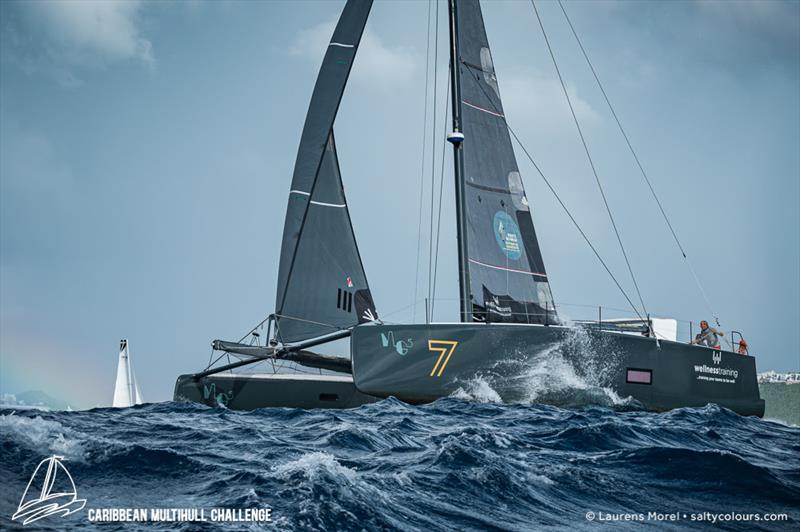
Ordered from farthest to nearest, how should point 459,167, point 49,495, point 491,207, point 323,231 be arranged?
point 323,231 → point 491,207 → point 459,167 → point 49,495

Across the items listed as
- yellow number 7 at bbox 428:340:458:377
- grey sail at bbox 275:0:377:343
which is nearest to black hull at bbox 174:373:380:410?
grey sail at bbox 275:0:377:343

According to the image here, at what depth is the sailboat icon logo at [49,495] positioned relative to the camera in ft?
12.7

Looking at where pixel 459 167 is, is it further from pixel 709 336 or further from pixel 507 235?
pixel 709 336

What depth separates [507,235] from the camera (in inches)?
539

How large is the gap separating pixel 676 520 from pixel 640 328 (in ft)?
30.5

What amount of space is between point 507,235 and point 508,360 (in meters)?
3.24

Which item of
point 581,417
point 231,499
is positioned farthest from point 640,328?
point 231,499

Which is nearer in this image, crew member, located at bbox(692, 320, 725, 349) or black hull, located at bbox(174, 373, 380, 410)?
black hull, located at bbox(174, 373, 380, 410)

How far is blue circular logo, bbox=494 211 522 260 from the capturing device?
13.5 m

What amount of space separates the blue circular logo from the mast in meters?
0.87

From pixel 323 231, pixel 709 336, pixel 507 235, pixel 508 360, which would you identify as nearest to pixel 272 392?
pixel 323 231

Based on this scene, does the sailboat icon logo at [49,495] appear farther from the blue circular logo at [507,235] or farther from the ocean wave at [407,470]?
the blue circular logo at [507,235]

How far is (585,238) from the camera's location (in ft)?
45.5

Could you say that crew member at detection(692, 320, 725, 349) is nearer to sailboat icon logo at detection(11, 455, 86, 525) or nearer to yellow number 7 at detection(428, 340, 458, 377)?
yellow number 7 at detection(428, 340, 458, 377)
